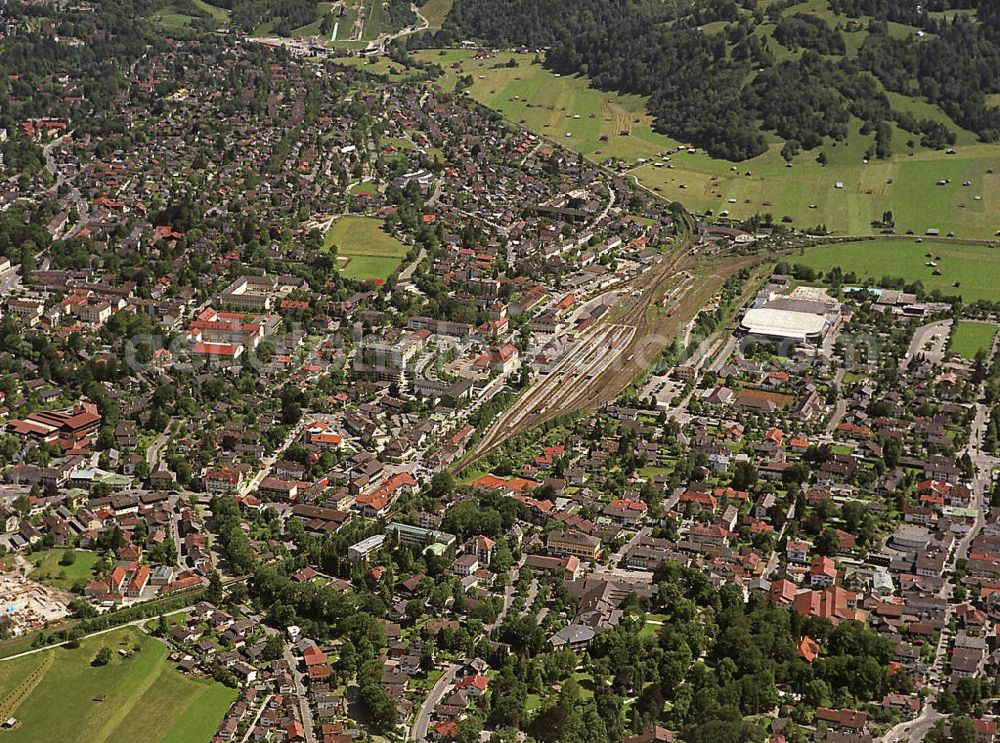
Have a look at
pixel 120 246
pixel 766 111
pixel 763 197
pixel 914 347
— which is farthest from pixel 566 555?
pixel 766 111

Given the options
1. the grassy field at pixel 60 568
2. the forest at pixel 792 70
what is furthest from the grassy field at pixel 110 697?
the forest at pixel 792 70

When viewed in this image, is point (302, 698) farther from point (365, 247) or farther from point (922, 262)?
point (922, 262)

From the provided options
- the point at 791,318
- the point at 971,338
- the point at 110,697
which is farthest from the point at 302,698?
the point at 971,338

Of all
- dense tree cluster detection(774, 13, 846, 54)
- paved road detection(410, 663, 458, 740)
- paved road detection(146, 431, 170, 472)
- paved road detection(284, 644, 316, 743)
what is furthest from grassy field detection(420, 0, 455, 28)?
paved road detection(410, 663, 458, 740)

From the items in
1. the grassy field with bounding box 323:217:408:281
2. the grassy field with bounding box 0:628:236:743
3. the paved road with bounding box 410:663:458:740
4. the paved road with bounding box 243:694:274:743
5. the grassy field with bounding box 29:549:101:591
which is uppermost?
the paved road with bounding box 410:663:458:740

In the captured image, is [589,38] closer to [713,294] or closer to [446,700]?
[713,294]

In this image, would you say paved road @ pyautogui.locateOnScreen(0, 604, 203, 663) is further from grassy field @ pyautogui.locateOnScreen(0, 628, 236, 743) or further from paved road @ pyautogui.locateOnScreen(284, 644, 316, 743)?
paved road @ pyautogui.locateOnScreen(284, 644, 316, 743)
